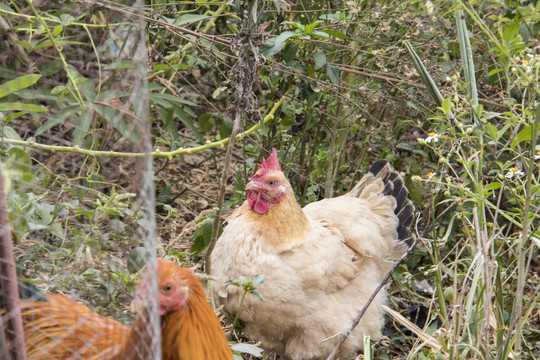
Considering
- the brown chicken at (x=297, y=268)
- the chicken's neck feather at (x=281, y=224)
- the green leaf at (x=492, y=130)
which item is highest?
the green leaf at (x=492, y=130)

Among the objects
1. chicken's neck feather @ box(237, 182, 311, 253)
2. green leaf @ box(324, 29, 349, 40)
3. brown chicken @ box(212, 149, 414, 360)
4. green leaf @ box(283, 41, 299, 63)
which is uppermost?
green leaf @ box(324, 29, 349, 40)

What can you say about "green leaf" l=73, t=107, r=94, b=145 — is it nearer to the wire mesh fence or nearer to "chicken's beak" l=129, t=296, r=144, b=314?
the wire mesh fence

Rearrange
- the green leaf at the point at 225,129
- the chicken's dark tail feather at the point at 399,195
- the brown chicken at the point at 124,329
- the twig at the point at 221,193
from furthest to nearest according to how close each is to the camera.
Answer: the green leaf at the point at 225,129
the chicken's dark tail feather at the point at 399,195
the twig at the point at 221,193
the brown chicken at the point at 124,329

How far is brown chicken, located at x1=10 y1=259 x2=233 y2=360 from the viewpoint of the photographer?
185cm

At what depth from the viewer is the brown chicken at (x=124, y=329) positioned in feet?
6.07

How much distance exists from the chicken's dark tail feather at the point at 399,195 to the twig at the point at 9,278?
95.7 inches

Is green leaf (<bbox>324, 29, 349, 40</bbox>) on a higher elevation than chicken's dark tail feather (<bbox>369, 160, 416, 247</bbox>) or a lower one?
higher

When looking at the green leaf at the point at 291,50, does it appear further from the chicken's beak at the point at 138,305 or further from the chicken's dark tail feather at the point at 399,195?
the chicken's beak at the point at 138,305

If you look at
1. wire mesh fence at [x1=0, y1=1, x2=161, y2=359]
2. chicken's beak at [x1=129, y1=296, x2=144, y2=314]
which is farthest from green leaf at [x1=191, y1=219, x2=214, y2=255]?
chicken's beak at [x1=129, y1=296, x2=144, y2=314]

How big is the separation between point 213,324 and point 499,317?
1.20 metres

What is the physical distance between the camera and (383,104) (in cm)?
340

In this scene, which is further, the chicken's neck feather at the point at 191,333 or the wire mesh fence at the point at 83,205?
the chicken's neck feather at the point at 191,333

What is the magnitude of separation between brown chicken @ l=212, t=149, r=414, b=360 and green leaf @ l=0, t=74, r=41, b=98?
3.98 ft

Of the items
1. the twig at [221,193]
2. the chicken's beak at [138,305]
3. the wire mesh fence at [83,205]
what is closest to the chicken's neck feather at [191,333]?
the wire mesh fence at [83,205]
